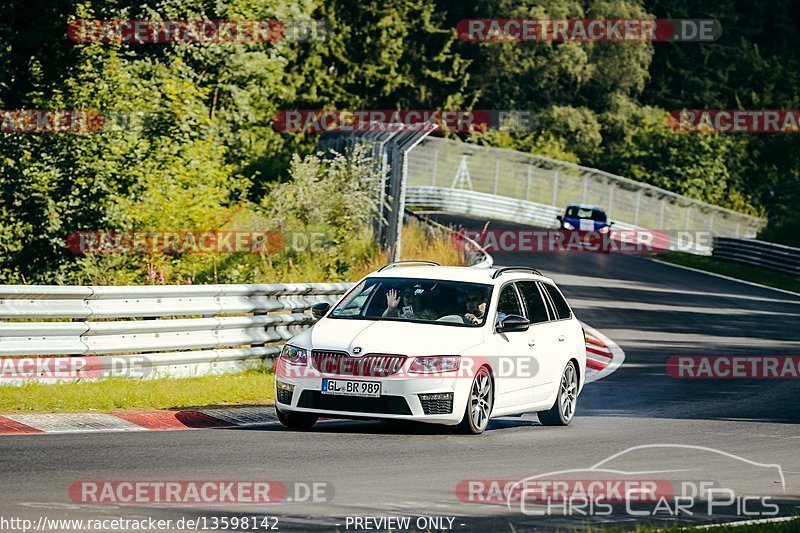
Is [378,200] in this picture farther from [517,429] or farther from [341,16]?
[341,16]

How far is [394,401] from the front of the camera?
12.2 meters

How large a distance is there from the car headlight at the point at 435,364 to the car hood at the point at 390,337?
1.9 inches

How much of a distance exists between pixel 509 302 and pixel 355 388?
2.46 metres

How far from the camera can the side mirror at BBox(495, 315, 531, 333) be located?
13282 millimetres

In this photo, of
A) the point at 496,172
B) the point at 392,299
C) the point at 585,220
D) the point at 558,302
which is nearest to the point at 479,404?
the point at 392,299

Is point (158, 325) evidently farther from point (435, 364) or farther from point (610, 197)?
point (610, 197)

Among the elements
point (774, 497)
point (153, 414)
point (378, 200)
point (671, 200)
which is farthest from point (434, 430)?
point (671, 200)

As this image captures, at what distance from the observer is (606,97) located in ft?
270

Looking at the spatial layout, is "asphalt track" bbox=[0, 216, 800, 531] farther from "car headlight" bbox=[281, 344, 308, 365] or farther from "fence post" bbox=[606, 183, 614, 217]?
"fence post" bbox=[606, 183, 614, 217]

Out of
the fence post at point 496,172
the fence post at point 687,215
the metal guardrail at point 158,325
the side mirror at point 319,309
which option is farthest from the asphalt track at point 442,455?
the fence post at point 687,215

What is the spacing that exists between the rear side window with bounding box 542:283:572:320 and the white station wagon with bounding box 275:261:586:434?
0.08m

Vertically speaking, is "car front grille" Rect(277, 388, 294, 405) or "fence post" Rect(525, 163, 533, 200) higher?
"fence post" Rect(525, 163, 533, 200)

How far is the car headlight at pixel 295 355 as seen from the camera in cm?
1252

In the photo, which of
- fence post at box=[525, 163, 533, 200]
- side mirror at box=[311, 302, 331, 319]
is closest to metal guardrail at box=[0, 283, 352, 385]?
side mirror at box=[311, 302, 331, 319]
